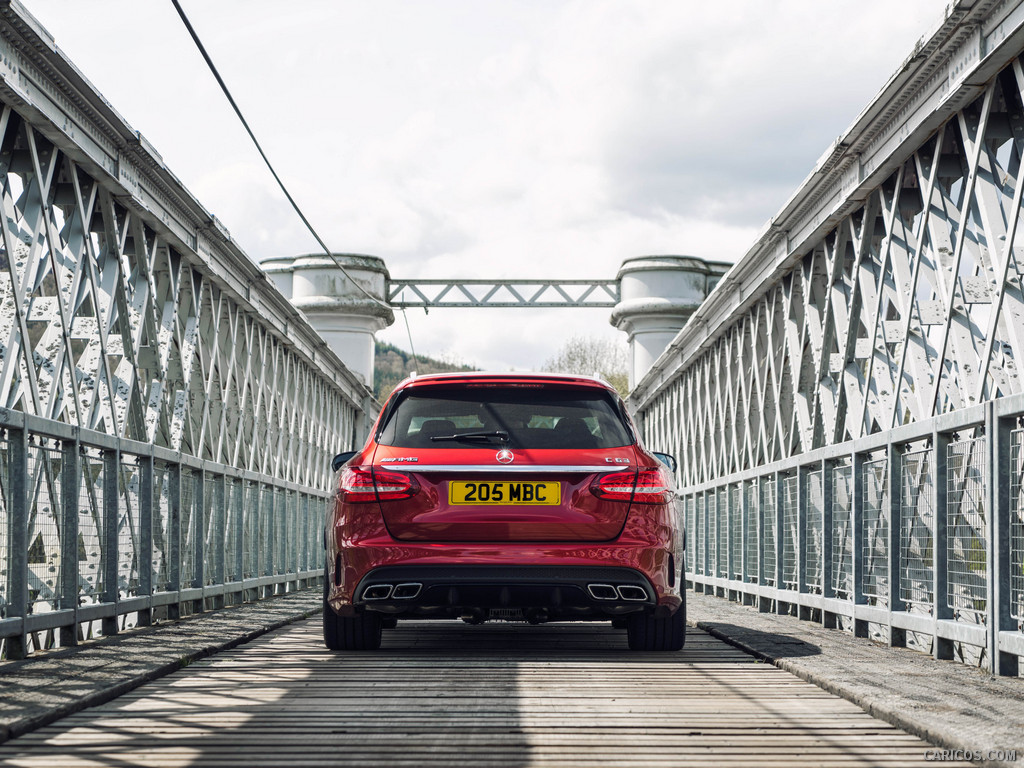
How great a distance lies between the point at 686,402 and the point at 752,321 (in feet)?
26.9

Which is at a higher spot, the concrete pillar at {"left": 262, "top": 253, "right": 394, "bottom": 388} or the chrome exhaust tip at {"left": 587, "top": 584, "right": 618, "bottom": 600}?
the concrete pillar at {"left": 262, "top": 253, "right": 394, "bottom": 388}

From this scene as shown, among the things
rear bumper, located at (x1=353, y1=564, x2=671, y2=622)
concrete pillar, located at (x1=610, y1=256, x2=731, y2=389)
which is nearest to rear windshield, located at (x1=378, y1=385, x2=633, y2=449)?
rear bumper, located at (x1=353, y1=564, x2=671, y2=622)

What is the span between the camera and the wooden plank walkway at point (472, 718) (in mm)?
4109

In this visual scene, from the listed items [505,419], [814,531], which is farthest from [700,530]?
[505,419]

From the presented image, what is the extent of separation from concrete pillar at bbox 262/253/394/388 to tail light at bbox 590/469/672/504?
84.8 ft

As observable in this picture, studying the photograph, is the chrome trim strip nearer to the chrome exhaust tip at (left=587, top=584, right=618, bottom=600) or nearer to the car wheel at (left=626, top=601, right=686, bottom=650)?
the chrome exhaust tip at (left=587, top=584, right=618, bottom=600)

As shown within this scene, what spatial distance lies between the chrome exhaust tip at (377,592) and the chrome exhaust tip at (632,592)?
1110mm

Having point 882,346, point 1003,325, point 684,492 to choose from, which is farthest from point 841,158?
point 684,492

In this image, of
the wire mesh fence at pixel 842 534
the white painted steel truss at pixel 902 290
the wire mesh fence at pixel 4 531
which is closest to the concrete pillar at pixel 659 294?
the white painted steel truss at pixel 902 290

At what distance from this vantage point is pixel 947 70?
26.4ft

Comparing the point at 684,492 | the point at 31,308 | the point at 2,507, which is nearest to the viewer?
the point at 2,507

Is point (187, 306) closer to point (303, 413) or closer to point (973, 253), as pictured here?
point (973, 253)

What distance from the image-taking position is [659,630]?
282 inches

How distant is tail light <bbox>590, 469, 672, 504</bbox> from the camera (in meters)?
6.61
